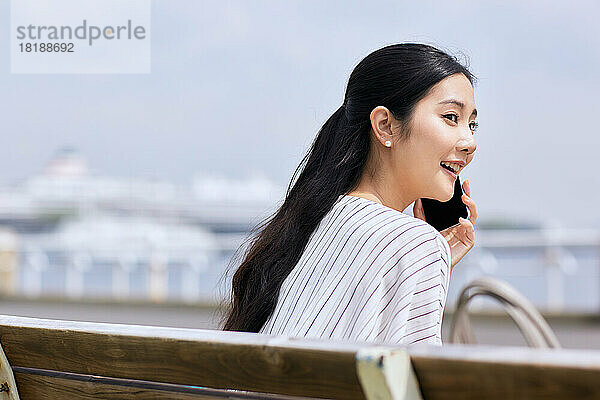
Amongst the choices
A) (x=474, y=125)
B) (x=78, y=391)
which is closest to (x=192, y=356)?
(x=78, y=391)

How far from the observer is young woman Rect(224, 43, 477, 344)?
4.37 ft

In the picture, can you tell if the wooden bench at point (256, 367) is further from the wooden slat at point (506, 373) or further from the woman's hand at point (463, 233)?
the woman's hand at point (463, 233)

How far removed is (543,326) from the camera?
1672 mm

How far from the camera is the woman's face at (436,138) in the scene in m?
1.66

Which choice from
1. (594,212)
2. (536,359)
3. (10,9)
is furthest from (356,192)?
(594,212)

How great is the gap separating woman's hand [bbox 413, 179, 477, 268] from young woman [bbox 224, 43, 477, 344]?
24 cm

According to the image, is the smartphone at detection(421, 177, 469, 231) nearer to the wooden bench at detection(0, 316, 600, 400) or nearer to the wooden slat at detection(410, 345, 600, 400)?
the wooden bench at detection(0, 316, 600, 400)

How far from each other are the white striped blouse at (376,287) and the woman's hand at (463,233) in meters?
0.55

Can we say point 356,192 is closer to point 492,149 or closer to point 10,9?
point 10,9

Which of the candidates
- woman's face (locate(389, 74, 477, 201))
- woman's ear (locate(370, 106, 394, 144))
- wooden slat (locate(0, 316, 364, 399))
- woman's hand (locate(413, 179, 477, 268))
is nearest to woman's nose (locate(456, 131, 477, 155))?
woman's face (locate(389, 74, 477, 201))

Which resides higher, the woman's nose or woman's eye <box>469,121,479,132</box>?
woman's eye <box>469,121,479,132</box>

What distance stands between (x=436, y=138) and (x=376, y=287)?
440 millimetres

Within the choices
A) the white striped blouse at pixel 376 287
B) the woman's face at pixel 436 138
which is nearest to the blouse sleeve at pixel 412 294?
the white striped blouse at pixel 376 287

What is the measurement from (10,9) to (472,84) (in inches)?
297
